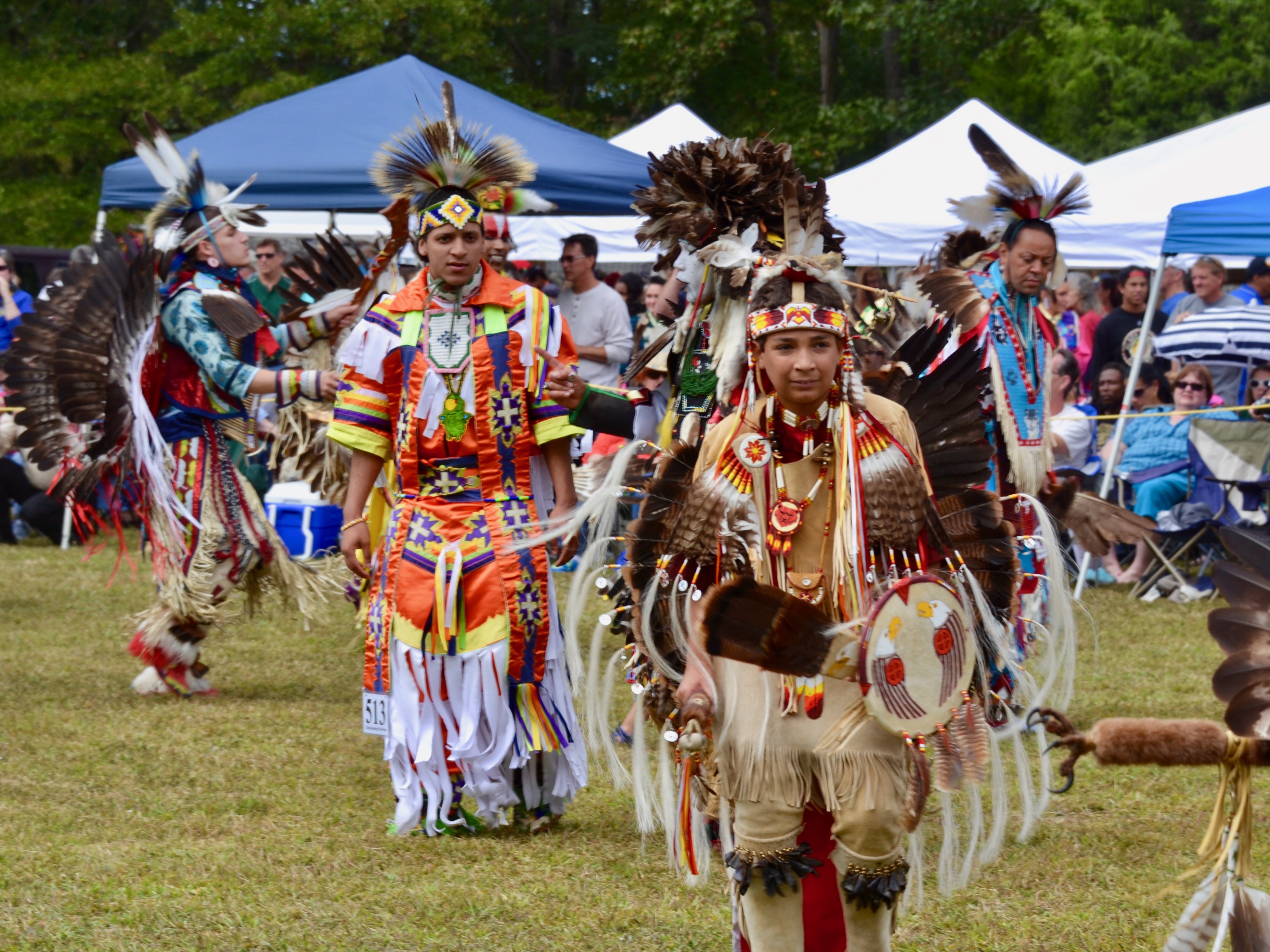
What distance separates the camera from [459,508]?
4.30 metres

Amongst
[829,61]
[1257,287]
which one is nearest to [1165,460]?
[1257,287]

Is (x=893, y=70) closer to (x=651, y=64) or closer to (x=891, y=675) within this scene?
(x=651, y=64)

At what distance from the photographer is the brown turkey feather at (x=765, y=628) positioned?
2.71 m

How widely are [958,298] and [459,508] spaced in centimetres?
188

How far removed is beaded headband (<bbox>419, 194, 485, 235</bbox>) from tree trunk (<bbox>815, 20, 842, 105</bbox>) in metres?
19.9

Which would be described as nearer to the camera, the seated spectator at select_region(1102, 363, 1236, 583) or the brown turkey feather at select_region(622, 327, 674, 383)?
the brown turkey feather at select_region(622, 327, 674, 383)

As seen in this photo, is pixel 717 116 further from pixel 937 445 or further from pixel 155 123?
pixel 937 445

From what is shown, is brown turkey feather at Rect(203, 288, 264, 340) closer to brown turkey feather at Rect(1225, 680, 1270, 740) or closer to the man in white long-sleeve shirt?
the man in white long-sleeve shirt

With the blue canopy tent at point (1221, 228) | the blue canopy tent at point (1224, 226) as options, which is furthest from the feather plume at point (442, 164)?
the blue canopy tent at point (1224, 226)

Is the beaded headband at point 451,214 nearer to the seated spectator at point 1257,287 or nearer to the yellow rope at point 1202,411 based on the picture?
the yellow rope at point 1202,411

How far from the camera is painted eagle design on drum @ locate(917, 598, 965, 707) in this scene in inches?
106

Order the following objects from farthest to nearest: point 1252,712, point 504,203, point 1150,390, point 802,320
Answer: point 1150,390 → point 504,203 → point 802,320 → point 1252,712

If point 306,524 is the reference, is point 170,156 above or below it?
above

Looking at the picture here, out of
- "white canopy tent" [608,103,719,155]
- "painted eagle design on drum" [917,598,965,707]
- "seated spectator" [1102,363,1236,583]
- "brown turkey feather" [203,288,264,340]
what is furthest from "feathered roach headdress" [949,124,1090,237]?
"white canopy tent" [608,103,719,155]
